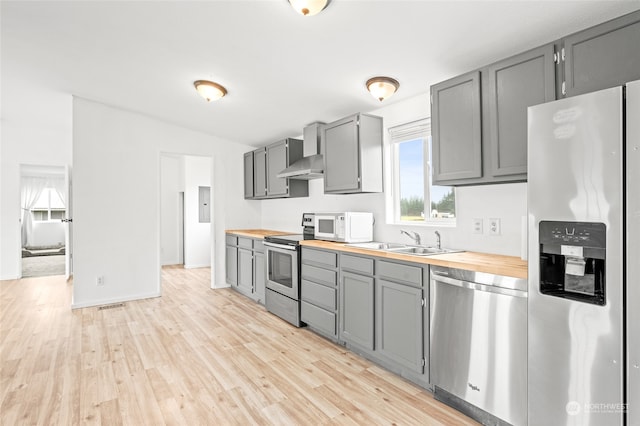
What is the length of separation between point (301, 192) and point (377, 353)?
2.56 meters

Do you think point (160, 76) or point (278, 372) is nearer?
point (278, 372)

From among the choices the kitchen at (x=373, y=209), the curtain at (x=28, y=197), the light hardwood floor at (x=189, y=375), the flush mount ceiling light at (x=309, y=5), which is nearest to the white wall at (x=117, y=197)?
the kitchen at (x=373, y=209)

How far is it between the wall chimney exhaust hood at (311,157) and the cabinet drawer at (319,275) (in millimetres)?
1133

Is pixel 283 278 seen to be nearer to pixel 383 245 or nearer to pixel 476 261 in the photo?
pixel 383 245

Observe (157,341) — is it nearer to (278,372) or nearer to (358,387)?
(278,372)

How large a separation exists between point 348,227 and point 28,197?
1003 cm

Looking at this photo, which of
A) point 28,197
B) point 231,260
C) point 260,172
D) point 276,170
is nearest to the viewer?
point 276,170

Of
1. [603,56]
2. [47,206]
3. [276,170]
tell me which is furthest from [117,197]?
[47,206]

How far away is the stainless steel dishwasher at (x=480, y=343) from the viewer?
71.0 inches

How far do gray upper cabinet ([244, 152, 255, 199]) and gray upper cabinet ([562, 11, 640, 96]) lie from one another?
4423 mm

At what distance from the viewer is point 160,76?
3.56 metres

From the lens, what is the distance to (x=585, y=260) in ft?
5.14

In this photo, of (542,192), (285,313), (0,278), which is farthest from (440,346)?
(0,278)

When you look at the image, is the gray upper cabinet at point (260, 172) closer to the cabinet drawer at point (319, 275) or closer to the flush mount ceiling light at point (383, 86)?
the cabinet drawer at point (319, 275)
